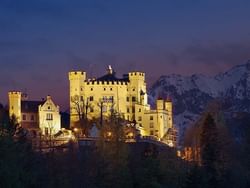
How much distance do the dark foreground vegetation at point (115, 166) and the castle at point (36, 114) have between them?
12.0 m

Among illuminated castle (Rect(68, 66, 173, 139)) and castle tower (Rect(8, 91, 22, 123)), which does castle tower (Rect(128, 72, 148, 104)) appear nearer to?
illuminated castle (Rect(68, 66, 173, 139))

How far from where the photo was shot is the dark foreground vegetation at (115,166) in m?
63.9

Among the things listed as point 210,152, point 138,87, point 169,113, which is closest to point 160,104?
point 169,113

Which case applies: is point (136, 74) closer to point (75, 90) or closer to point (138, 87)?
point (138, 87)

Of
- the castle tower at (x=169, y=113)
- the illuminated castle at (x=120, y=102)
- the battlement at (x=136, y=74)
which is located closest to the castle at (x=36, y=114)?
the illuminated castle at (x=120, y=102)

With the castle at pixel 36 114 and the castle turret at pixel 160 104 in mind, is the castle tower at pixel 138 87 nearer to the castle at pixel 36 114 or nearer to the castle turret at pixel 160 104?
the castle turret at pixel 160 104

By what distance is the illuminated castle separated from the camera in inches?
4422

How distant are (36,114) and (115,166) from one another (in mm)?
36878

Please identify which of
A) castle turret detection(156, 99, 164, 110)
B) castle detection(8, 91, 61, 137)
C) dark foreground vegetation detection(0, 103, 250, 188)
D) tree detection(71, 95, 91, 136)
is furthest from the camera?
castle turret detection(156, 99, 164, 110)

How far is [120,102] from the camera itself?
374 ft

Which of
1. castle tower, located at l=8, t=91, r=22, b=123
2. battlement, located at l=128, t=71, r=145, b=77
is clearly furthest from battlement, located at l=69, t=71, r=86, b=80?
castle tower, located at l=8, t=91, r=22, b=123

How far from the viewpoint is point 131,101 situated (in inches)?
4518

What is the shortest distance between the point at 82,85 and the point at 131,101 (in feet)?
19.1

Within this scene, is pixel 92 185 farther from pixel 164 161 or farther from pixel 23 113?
pixel 23 113
